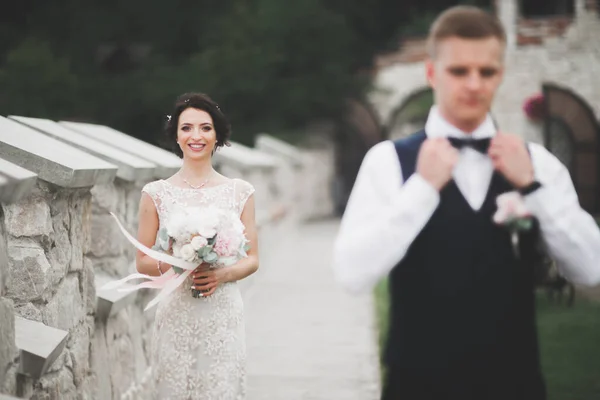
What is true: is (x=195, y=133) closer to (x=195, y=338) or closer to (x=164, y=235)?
(x=164, y=235)

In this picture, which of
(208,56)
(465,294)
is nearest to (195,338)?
(465,294)

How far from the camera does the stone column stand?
22.3 m

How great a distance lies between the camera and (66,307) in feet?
12.9

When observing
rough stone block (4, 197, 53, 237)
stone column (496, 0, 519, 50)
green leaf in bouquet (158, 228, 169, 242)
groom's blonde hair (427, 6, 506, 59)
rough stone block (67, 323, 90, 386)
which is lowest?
rough stone block (67, 323, 90, 386)

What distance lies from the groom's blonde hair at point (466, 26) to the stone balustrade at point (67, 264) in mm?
1371

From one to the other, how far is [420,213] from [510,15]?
69.1ft

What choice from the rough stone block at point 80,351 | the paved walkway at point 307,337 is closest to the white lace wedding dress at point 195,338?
the rough stone block at point 80,351

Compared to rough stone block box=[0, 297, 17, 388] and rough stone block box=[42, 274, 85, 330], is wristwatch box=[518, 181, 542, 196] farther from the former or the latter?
rough stone block box=[42, 274, 85, 330]

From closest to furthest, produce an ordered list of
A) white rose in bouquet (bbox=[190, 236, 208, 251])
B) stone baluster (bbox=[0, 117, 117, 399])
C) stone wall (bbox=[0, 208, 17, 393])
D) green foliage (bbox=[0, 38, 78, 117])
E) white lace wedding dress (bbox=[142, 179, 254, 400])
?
stone wall (bbox=[0, 208, 17, 393]), stone baluster (bbox=[0, 117, 117, 399]), white rose in bouquet (bbox=[190, 236, 208, 251]), white lace wedding dress (bbox=[142, 179, 254, 400]), green foliage (bbox=[0, 38, 78, 117])

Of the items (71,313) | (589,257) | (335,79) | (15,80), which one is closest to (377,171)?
(589,257)

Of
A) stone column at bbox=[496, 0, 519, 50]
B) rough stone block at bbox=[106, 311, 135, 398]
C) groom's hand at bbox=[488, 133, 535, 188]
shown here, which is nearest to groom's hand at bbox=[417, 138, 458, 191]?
groom's hand at bbox=[488, 133, 535, 188]

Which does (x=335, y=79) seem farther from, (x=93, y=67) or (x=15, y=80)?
(x=15, y=80)

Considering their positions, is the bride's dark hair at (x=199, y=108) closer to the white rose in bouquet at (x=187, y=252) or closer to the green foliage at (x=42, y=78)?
the white rose in bouquet at (x=187, y=252)

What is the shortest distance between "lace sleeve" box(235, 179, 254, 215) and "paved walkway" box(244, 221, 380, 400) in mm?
2236
